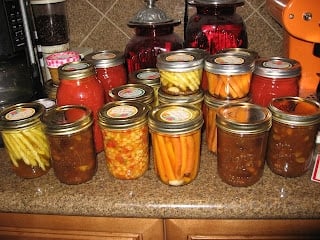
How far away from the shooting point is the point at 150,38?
1011mm

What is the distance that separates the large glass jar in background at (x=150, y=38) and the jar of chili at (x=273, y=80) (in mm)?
312

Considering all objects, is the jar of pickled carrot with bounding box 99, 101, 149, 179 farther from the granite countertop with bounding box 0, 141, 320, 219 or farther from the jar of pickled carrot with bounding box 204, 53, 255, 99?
the jar of pickled carrot with bounding box 204, 53, 255, 99

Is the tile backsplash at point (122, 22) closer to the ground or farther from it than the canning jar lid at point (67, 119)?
farther from it

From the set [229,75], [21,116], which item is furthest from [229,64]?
[21,116]

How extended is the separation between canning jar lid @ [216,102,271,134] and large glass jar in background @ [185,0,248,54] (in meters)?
0.33

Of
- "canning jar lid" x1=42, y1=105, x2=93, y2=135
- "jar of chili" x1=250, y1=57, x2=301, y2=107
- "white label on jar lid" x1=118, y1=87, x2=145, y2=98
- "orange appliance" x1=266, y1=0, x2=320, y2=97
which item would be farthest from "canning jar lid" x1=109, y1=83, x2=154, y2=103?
"orange appliance" x1=266, y1=0, x2=320, y2=97

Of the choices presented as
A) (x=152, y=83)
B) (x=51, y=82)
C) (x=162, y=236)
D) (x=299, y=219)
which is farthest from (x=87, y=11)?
(x=299, y=219)

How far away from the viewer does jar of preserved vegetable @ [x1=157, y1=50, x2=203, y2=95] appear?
77 centimetres

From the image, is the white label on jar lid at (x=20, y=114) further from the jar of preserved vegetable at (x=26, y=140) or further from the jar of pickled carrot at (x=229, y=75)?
the jar of pickled carrot at (x=229, y=75)

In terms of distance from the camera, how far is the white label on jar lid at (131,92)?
2.67 ft

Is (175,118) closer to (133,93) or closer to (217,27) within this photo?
(133,93)

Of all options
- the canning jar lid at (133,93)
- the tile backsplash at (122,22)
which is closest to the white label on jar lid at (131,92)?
the canning jar lid at (133,93)

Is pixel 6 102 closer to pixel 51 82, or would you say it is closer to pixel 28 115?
pixel 51 82

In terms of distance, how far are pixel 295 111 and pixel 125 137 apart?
0.39m
